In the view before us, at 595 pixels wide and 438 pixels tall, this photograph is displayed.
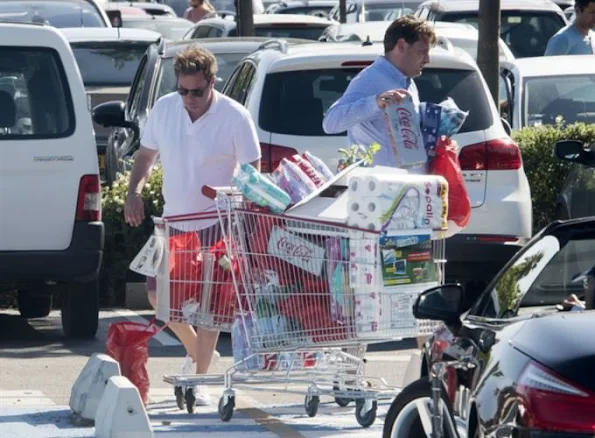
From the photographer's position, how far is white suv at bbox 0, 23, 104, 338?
1044cm

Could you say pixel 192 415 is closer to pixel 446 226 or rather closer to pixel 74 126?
pixel 446 226

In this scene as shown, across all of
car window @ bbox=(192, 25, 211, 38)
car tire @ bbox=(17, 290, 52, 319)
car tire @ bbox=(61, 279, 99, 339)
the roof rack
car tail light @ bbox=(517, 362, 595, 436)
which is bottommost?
car tire @ bbox=(17, 290, 52, 319)

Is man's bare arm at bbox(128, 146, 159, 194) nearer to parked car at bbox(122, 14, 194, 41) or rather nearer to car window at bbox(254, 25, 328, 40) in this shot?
car window at bbox(254, 25, 328, 40)

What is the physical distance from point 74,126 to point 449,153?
2.88 m

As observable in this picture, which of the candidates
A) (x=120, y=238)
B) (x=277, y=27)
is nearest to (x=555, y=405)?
(x=120, y=238)

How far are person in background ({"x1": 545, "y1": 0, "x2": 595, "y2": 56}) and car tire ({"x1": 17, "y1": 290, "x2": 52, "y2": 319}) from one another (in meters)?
6.40

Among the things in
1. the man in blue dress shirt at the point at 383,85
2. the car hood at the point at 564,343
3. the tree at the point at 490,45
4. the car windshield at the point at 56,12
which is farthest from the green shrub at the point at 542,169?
the car windshield at the point at 56,12

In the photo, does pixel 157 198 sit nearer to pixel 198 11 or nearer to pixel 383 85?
pixel 383 85

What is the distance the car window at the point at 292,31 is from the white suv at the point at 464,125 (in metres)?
10.1

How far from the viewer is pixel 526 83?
14359 millimetres

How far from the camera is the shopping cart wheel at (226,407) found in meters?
8.06

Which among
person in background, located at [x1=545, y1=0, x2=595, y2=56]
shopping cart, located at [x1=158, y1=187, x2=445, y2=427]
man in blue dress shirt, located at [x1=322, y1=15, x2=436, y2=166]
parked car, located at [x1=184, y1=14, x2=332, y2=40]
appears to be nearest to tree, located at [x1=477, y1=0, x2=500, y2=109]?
person in background, located at [x1=545, y1=0, x2=595, y2=56]

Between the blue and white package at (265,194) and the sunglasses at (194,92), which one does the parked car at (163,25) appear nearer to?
the sunglasses at (194,92)

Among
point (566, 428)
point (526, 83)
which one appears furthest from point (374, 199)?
point (526, 83)
